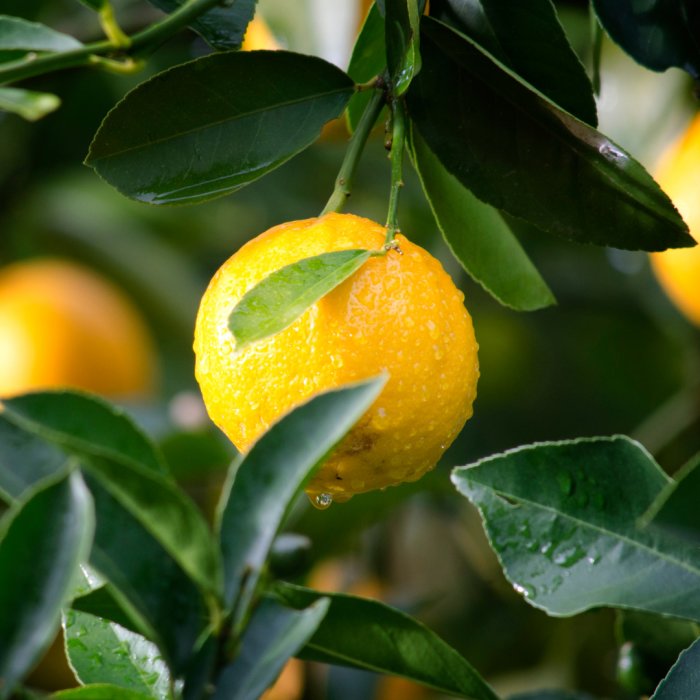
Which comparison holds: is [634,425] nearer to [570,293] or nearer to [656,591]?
[570,293]

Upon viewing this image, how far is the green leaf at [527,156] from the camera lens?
0.70 meters

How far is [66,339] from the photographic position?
73.7 inches

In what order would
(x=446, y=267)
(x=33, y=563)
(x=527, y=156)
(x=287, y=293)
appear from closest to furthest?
(x=33, y=563)
(x=287, y=293)
(x=527, y=156)
(x=446, y=267)

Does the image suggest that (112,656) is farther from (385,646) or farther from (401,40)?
(401,40)

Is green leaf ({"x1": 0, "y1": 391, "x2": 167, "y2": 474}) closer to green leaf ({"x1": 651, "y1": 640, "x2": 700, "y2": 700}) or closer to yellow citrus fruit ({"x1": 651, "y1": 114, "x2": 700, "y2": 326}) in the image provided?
green leaf ({"x1": 651, "y1": 640, "x2": 700, "y2": 700})

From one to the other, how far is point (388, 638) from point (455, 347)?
0.19 m

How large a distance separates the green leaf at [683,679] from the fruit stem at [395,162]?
0.97 feet

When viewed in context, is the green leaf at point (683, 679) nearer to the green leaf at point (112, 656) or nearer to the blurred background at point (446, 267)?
the green leaf at point (112, 656)

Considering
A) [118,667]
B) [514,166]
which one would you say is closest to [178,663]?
[118,667]

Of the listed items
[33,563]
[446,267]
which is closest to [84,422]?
[33,563]

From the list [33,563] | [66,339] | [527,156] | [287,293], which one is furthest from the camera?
[66,339]

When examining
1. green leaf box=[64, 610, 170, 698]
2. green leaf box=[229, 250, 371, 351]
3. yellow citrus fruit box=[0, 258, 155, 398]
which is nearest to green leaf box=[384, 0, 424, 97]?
green leaf box=[229, 250, 371, 351]

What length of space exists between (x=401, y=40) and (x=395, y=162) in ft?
0.26

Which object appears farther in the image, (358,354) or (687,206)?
(687,206)
